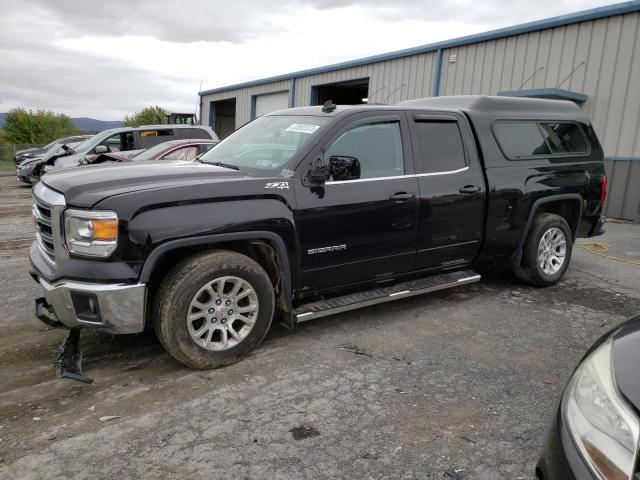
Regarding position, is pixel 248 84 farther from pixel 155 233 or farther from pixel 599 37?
pixel 155 233

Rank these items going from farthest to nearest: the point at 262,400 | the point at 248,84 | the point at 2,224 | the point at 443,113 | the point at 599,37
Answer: the point at 248,84, the point at 599,37, the point at 2,224, the point at 443,113, the point at 262,400

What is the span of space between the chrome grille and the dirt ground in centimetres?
87

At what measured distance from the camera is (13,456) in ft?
8.59

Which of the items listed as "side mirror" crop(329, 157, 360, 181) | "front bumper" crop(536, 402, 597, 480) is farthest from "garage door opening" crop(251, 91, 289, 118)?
"front bumper" crop(536, 402, 597, 480)

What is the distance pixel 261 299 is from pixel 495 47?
12.4 meters

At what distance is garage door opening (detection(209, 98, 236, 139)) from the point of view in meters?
32.4

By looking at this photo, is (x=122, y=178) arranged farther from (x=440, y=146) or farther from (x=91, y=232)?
(x=440, y=146)

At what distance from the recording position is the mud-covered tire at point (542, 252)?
5426 mm

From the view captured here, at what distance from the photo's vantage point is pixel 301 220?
12.5ft

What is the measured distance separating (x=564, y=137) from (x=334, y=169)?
3.29 m

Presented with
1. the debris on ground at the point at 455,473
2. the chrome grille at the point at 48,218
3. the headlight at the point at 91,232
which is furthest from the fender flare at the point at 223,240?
the debris on ground at the point at 455,473

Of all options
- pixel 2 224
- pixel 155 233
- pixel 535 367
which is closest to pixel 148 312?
pixel 155 233

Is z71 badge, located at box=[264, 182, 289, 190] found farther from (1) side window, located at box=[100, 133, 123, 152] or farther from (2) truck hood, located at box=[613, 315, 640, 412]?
(1) side window, located at box=[100, 133, 123, 152]

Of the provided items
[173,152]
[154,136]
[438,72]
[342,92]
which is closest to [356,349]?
[173,152]
